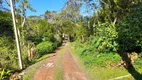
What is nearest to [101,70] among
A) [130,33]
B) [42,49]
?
[130,33]

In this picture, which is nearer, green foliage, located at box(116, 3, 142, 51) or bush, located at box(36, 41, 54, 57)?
green foliage, located at box(116, 3, 142, 51)

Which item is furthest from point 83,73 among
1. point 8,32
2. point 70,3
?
point 8,32

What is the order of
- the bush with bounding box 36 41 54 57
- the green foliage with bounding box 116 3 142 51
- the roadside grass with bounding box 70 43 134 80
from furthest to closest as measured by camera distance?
the bush with bounding box 36 41 54 57 < the green foliage with bounding box 116 3 142 51 < the roadside grass with bounding box 70 43 134 80

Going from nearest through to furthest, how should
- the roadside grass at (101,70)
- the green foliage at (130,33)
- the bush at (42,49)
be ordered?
the roadside grass at (101,70)
the green foliage at (130,33)
the bush at (42,49)

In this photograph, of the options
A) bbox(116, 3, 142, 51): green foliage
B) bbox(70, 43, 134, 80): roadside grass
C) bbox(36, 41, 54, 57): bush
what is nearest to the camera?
bbox(70, 43, 134, 80): roadside grass

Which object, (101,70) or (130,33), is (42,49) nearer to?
(130,33)

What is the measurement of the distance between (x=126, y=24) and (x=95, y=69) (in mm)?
6625

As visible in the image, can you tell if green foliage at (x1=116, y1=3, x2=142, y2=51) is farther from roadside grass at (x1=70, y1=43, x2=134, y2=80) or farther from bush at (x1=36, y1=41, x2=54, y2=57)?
bush at (x1=36, y1=41, x2=54, y2=57)

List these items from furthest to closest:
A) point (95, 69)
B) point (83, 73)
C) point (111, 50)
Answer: point (111, 50) < point (95, 69) < point (83, 73)

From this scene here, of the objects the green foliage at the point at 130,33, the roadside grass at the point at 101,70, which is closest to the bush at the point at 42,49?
the roadside grass at the point at 101,70

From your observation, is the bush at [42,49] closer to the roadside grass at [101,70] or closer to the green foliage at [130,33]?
the roadside grass at [101,70]

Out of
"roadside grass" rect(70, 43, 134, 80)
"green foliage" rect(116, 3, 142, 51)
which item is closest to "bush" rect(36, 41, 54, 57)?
"roadside grass" rect(70, 43, 134, 80)

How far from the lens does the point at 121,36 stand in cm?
2242

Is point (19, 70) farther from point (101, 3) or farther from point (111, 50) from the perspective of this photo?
point (101, 3)
